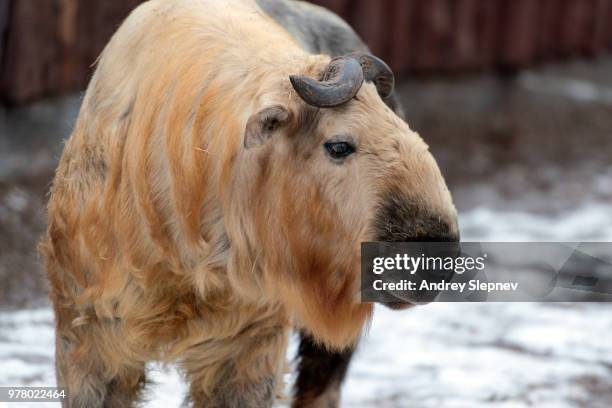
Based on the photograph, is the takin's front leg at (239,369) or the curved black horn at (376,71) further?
the takin's front leg at (239,369)

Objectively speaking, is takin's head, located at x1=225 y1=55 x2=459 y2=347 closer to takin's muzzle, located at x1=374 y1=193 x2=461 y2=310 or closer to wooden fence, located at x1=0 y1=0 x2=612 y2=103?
takin's muzzle, located at x1=374 y1=193 x2=461 y2=310

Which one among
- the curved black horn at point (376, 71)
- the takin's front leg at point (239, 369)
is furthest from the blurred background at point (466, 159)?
the curved black horn at point (376, 71)

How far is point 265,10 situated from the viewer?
4.57 metres

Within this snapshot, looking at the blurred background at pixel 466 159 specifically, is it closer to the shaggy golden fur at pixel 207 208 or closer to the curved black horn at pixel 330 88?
the shaggy golden fur at pixel 207 208

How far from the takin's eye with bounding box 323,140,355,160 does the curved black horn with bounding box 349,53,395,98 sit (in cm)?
37

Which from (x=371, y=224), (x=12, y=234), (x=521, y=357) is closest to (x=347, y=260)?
(x=371, y=224)

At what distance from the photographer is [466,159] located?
33.0 ft

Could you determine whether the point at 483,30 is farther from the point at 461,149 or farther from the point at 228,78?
the point at 228,78

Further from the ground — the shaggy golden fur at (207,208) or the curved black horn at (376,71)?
the curved black horn at (376,71)

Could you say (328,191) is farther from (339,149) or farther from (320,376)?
(320,376)

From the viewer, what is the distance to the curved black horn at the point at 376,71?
3.69 m

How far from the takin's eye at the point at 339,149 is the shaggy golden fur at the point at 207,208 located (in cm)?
3

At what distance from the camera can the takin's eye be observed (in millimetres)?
3350

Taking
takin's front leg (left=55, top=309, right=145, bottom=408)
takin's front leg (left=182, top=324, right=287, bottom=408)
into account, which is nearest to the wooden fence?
takin's front leg (left=55, top=309, right=145, bottom=408)
